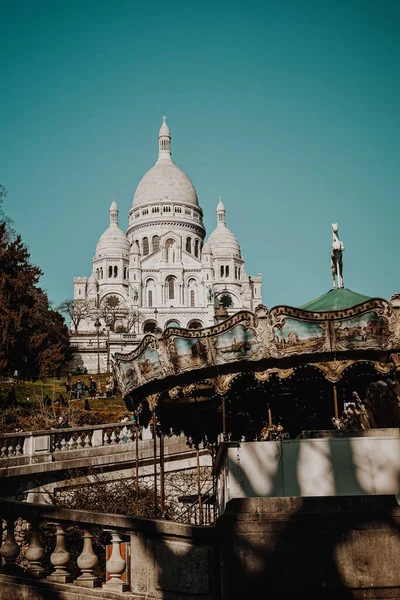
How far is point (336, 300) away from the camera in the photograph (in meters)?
12.6

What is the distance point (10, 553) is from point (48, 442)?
1152cm

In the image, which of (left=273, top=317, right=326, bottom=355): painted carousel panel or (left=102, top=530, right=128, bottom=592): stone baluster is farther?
(left=273, top=317, right=326, bottom=355): painted carousel panel

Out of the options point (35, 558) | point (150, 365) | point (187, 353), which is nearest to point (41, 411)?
point (150, 365)

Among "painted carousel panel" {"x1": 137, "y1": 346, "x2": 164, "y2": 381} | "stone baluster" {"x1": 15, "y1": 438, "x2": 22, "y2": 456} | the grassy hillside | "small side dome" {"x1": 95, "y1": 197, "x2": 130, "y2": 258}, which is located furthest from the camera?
"small side dome" {"x1": 95, "y1": 197, "x2": 130, "y2": 258}

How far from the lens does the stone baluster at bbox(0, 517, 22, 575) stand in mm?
6953

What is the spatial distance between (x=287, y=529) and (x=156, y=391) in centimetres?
784

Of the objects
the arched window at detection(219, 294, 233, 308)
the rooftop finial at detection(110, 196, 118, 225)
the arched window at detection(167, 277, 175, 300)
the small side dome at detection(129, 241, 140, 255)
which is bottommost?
the arched window at detection(219, 294, 233, 308)

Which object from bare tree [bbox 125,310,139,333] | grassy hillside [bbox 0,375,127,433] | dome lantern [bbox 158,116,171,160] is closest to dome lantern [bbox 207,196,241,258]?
dome lantern [bbox 158,116,171,160]

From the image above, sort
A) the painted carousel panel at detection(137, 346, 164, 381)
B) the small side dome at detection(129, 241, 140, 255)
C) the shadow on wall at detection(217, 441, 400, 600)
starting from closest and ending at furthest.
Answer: the shadow on wall at detection(217, 441, 400, 600) < the painted carousel panel at detection(137, 346, 164, 381) < the small side dome at detection(129, 241, 140, 255)

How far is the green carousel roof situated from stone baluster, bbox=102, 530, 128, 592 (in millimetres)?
6269

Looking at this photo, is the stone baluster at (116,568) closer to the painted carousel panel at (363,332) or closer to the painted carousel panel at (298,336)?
the painted carousel panel at (298,336)

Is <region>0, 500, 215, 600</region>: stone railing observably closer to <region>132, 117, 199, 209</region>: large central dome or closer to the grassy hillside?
the grassy hillside

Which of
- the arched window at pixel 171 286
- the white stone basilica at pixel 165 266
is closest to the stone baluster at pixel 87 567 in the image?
the white stone basilica at pixel 165 266

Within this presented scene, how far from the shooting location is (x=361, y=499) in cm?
618
